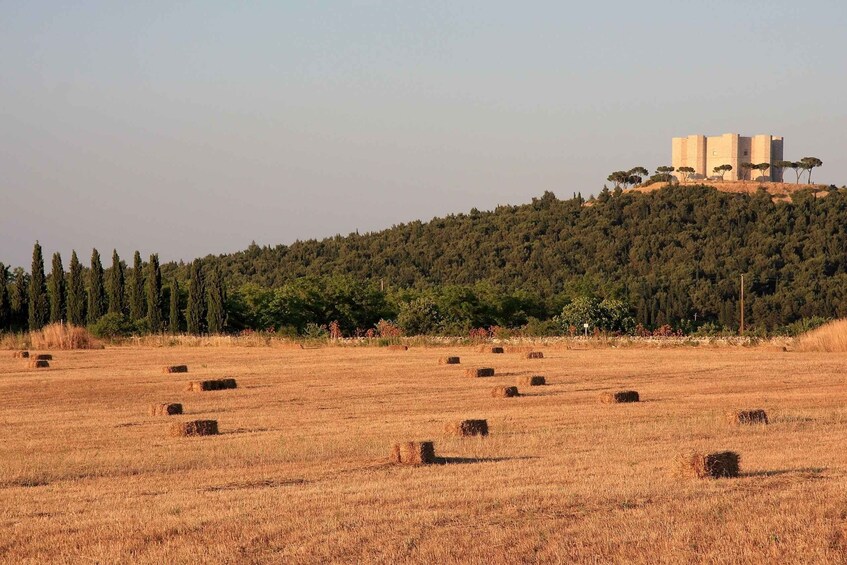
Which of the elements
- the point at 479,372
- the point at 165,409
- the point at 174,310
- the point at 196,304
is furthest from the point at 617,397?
the point at 196,304

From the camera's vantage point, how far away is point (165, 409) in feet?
76.3

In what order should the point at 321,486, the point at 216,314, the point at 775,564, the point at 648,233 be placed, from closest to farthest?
1. the point at 775,564
2. the point at 321,486
3. the point at 216,314
4. the point at 648,233

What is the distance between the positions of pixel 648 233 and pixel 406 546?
104 m

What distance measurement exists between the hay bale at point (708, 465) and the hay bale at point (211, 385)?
18.1 m

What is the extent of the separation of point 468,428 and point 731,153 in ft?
421

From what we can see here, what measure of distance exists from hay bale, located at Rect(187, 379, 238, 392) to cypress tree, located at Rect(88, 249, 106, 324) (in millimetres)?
41917

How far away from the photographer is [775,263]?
100438 mm

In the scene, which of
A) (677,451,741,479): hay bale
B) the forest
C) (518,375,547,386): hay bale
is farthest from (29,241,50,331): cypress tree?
(677,451,741,479): hay bale

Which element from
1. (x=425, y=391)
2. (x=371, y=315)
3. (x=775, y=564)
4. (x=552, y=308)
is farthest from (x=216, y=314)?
(x=775, y=564)

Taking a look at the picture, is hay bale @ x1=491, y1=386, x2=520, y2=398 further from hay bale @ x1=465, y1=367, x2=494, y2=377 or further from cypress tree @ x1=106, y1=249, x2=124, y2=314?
cypress tree @ x1=106, y1=249, x2=124, y2=314

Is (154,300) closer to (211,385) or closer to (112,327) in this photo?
(112,327)

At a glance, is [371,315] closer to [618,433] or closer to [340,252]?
[340,252]

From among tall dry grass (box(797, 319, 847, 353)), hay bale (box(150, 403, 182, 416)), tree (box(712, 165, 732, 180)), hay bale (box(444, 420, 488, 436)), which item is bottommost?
hay bale (box(150, 403, 182, 416))

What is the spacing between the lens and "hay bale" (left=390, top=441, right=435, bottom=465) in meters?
14.9
